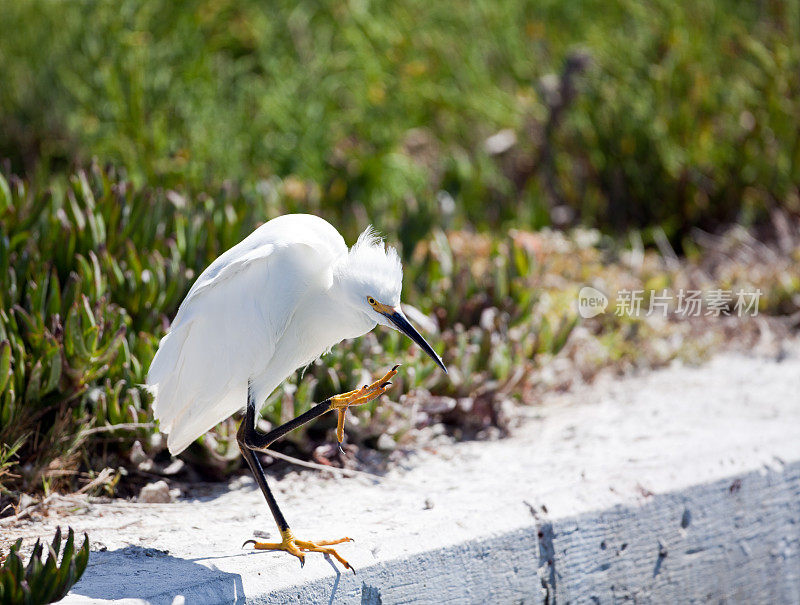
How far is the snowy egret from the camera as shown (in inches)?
84.3

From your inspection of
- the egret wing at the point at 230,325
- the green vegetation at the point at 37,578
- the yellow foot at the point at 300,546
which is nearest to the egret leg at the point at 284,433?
the yellow foot at the point at 300,546

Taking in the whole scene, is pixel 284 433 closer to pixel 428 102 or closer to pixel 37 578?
pixel 37 578

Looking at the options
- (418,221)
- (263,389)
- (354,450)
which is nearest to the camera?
(263,389)

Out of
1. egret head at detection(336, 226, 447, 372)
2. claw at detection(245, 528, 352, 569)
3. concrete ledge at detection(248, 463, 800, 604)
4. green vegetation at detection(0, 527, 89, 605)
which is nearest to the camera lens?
green vegetation at detection(0, 527, 89, 605)

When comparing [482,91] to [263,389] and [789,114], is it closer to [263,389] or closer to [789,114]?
[789,114]

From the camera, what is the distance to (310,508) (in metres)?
2.71

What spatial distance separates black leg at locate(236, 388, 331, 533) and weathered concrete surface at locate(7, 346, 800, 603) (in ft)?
0.40

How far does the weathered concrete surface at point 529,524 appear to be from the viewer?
7.36 feet

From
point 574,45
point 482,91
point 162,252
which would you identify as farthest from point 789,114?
point 162,252

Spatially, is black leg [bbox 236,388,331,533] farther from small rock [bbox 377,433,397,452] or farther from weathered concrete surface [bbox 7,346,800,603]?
small rock [bbox 377,433,397,452]

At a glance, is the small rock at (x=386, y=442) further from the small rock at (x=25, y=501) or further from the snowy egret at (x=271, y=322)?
the small rock at (x=25, y=501)

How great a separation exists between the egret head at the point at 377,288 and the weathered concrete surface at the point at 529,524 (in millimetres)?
639

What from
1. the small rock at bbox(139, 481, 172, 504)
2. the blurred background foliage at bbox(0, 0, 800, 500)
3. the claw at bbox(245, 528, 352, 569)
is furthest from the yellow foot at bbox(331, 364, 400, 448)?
the small rock at bbox(139, 481, 172, 504)

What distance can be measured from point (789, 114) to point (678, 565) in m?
3.80
